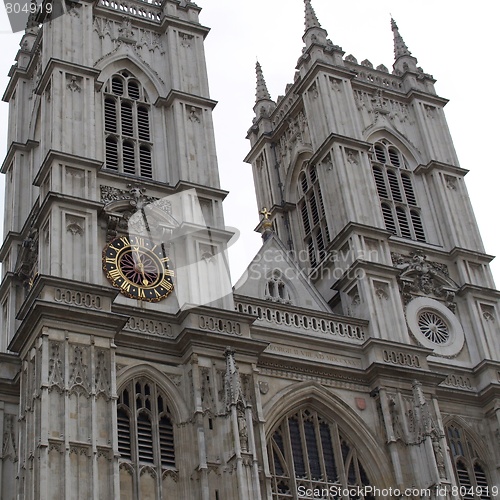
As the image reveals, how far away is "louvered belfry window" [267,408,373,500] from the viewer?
91.7ft

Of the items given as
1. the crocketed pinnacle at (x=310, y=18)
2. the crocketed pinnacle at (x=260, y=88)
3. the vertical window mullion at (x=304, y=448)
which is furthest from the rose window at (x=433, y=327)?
the crocketed pinnacle at (x=260, y=88)

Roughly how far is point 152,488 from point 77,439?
2.37m

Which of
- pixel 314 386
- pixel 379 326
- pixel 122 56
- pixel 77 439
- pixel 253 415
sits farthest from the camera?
pixel 122 56

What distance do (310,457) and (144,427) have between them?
4.96m

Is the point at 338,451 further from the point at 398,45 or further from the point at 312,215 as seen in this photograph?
the point at 398,45

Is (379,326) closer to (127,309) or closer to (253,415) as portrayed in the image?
(253,415)

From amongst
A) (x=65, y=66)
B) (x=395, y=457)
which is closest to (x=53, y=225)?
(x=65, y=66)

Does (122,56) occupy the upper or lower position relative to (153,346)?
upper

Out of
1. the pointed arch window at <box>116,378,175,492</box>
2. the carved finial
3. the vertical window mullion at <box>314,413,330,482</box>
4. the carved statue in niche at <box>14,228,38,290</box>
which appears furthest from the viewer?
the carved finial

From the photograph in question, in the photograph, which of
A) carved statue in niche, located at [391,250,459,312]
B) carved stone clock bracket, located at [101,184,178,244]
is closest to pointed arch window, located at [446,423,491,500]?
carved statue in niche, located at [391,250,459,312]

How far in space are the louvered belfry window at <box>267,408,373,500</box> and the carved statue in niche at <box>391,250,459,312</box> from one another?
20.7ft

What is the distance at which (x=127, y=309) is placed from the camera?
92.9ft

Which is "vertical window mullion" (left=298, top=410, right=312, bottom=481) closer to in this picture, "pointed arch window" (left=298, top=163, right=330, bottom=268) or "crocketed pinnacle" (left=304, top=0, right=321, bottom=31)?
"pointed arch window" (left=298, top=163, right=330, bottom=268)

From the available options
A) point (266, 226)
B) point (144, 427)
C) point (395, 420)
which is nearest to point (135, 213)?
point (266, 226)
